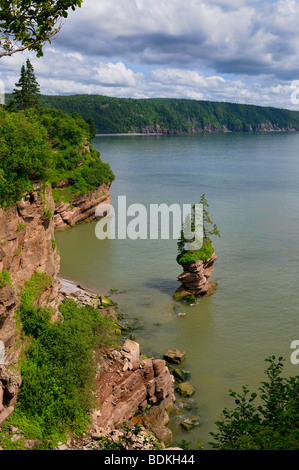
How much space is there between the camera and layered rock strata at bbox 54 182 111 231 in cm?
5581

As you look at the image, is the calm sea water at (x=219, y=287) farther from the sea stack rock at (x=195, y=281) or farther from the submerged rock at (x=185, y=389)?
the sea stack rock at (x=195, y=281)

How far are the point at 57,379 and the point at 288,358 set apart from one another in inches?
634

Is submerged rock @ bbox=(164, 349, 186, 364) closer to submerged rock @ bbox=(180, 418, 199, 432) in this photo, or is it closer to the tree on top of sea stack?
submerged rock @ bbox=(180, 418, 199, 432)

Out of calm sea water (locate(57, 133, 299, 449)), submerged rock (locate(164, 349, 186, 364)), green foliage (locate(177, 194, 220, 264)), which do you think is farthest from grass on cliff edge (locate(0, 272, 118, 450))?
green foliage (locate(177, 194, 220, 264))

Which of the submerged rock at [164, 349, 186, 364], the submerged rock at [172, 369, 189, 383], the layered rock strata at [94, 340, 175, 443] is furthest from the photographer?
the submerged rock at [164, 349, 186, 364]

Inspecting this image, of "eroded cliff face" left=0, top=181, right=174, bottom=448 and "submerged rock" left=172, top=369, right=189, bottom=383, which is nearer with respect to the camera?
"eroded cliff face" left=0, top=181, right=174, bottom=448

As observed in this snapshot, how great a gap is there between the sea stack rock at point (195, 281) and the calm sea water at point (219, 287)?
0.94m

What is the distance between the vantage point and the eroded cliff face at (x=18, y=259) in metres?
16.8

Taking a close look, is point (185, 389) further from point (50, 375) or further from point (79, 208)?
point (79, 208)

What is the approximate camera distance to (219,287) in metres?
38.4

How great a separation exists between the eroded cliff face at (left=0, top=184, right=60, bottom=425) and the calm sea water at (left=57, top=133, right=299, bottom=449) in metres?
9.40

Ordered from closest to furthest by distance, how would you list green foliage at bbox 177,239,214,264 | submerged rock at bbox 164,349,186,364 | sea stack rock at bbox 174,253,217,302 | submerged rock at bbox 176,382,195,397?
1. submerged rock at bbox 176,382,195,397
2. submerged rock at bbox 164,349,186,364
3. green foliage at bbox 177,239,214,264
4. sea stack rock at bbox 174,253,217,302

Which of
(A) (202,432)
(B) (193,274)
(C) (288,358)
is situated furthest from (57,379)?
(B) (193,274)
